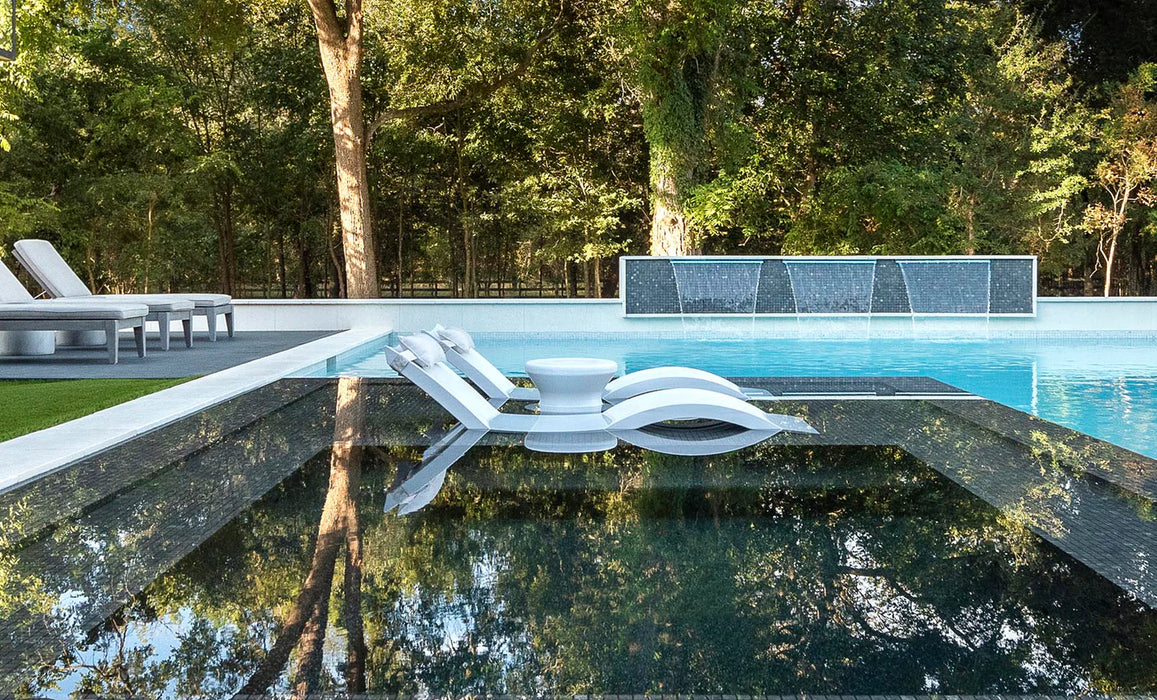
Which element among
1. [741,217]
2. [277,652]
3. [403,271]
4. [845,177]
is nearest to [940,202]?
[845,177]

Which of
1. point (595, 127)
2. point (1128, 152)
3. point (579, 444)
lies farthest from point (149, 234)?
point (1128, 152)

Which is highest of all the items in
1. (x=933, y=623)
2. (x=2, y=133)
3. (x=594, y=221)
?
(x=2, y=133)

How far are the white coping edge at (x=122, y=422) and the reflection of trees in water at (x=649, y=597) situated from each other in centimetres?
126

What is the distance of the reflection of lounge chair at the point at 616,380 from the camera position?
6020 mm

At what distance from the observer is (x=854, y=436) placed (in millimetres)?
5254

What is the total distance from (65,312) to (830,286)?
1023 centimetres

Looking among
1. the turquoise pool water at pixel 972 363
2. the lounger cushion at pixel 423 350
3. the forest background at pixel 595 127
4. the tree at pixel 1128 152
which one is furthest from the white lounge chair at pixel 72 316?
the tree at pixel 1128 152

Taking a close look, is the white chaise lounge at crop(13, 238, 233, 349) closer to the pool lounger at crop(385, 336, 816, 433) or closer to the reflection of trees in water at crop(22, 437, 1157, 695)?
the pool lounger at crop(385, 336, 816, 433)

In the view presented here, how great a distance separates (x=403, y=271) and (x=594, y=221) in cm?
812

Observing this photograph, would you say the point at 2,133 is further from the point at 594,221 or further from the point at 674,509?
the point at 674,509

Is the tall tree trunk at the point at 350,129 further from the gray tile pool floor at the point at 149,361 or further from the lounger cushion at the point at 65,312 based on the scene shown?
the lounger cushion at the point at 65,312

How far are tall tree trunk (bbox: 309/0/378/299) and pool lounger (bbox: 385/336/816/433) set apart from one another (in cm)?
1125

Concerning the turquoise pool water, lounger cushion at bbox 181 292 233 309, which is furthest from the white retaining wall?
lounger cushion at bbox 181 292 233 309

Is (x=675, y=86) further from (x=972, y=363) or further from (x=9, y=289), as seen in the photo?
(x=9, y=289)
